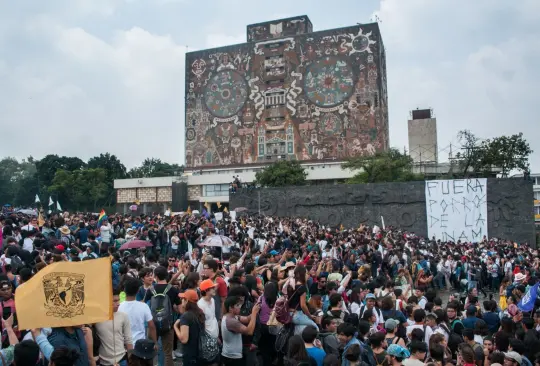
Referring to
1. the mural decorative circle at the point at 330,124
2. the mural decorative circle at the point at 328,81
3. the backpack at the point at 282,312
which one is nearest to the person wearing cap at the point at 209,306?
the backpack at the point at 282,312

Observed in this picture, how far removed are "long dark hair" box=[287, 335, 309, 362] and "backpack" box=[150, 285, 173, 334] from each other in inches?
71.7

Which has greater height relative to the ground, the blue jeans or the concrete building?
the concrete building

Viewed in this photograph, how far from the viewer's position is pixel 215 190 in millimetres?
50625

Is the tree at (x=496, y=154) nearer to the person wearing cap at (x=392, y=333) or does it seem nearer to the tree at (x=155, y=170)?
the person wearing cap at (x=392, y=333)

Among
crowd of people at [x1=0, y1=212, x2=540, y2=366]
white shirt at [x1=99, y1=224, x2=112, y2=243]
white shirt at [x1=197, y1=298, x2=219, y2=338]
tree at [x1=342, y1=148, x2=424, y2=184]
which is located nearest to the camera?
crowd of people at [x1=0, y1=212, x2=540, y2=366]

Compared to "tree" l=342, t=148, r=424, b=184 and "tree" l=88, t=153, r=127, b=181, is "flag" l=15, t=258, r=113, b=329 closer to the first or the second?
"tree" l=342, t=148, r=424, b=184

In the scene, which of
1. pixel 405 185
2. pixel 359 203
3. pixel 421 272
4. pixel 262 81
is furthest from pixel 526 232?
pixel 262 81

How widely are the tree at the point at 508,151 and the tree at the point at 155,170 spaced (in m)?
46.0

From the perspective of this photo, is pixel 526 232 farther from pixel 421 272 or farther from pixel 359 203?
pixel 421 272

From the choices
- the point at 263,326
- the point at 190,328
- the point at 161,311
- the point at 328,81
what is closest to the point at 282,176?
the point at 328,81

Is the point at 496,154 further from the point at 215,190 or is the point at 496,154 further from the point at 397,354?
the point at 397,354

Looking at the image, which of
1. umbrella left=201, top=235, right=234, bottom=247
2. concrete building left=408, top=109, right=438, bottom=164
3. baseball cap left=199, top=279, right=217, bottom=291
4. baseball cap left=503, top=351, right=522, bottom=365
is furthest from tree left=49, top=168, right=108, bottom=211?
baseball cap left=503, top=351, right=522, bottom=365

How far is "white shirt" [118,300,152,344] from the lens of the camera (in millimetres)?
4664

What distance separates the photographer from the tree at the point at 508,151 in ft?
123
